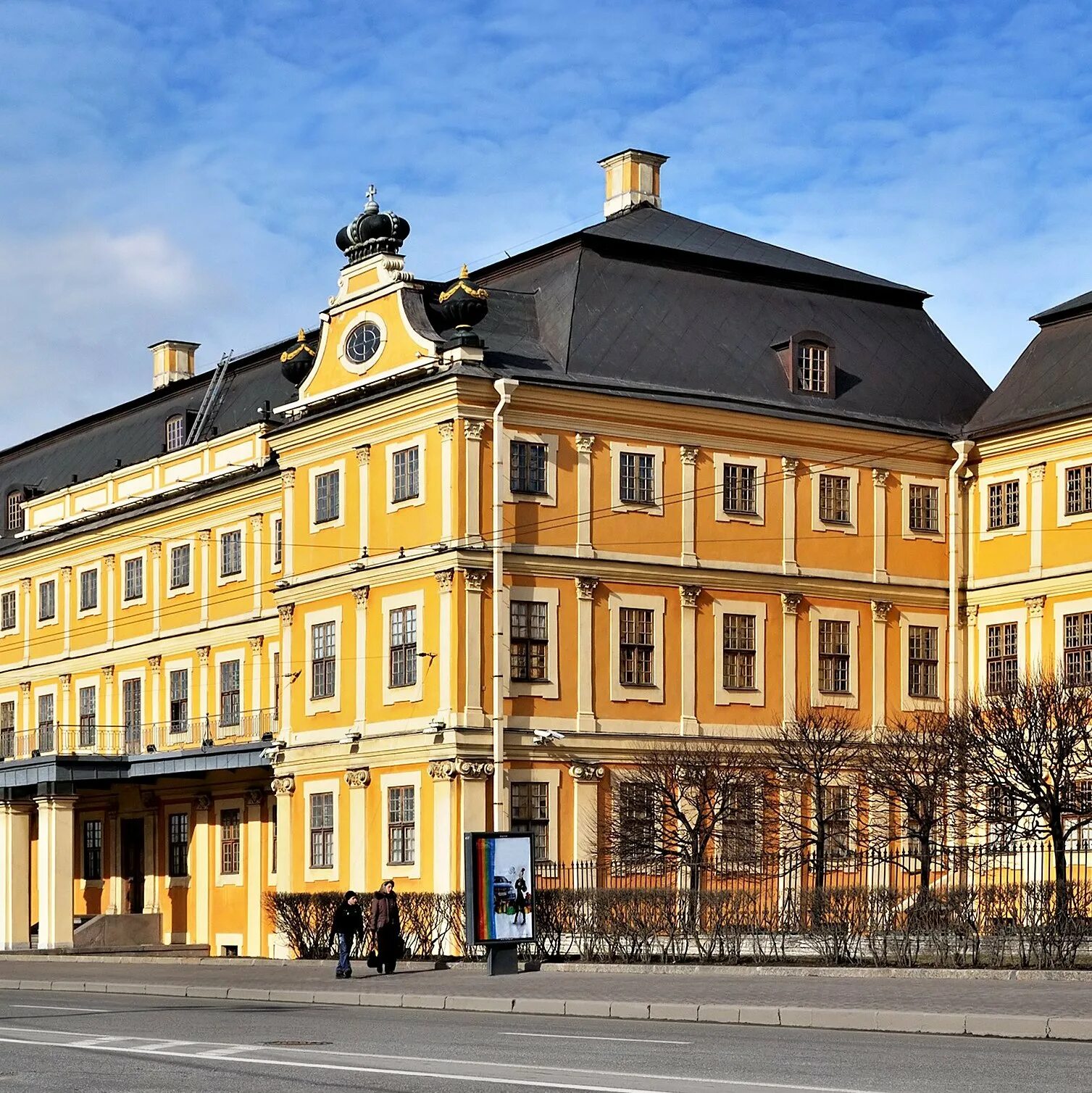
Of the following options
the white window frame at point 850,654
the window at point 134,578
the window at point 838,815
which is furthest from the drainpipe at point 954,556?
the window at point 134,578

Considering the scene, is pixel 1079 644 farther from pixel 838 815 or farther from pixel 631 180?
pixel 631 180

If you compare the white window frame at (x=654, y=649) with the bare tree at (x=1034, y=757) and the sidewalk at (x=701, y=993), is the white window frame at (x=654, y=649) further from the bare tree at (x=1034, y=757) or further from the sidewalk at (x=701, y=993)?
the sidewalk at (x=701, y=993)

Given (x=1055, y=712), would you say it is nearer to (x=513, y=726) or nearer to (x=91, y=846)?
(x=513, y=726)

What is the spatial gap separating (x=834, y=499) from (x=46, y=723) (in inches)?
1128

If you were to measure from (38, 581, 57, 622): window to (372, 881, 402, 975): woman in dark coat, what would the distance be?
31.7 m

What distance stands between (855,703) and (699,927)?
15.4 meters

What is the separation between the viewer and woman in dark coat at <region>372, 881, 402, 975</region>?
37344 millimetres

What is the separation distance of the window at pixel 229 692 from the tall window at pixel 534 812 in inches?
591

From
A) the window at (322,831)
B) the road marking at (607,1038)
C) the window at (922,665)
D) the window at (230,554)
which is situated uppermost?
the window at (230,554)

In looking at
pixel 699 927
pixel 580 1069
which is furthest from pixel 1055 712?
pixel 580 1069

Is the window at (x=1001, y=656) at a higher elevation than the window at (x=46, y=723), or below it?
higher

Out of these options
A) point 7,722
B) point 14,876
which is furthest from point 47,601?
point 14,876

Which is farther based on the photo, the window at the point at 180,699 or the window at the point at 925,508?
the window at the point at 180,699

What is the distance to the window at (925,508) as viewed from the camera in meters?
50.6
